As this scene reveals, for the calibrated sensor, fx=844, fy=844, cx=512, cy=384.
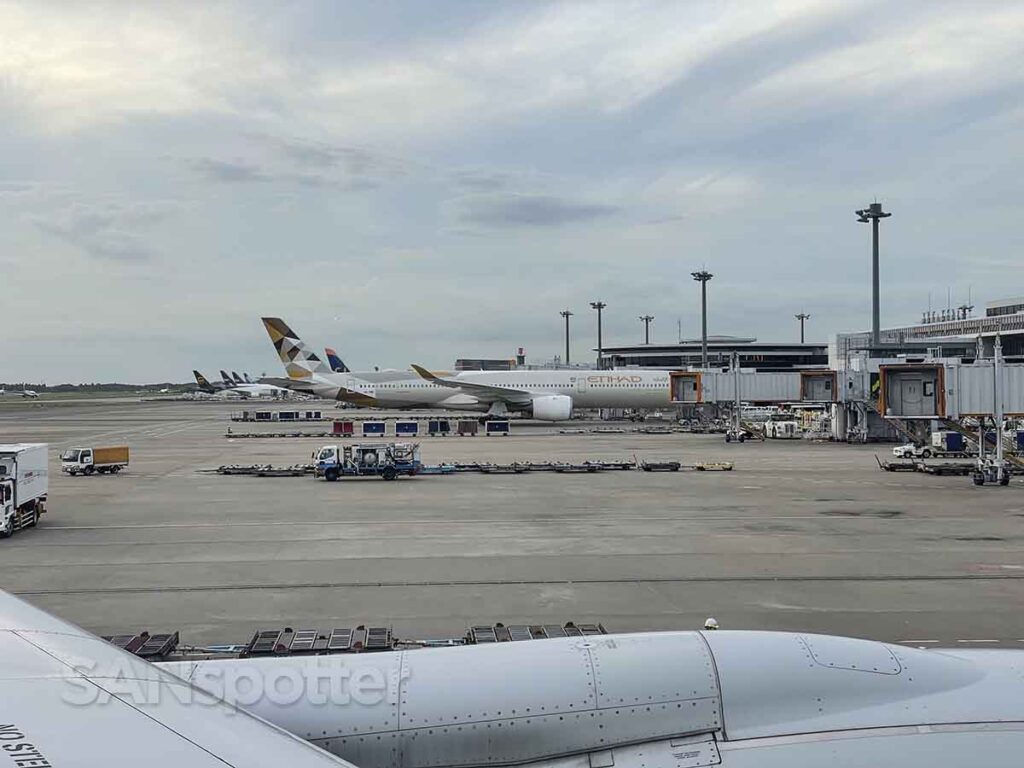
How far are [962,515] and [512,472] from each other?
64.1 ft

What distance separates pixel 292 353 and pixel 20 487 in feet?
195

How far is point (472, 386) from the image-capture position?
77125mm

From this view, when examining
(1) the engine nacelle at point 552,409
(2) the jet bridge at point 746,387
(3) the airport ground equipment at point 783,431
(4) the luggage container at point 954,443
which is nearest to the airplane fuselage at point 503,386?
(1) the engine nacelle at point 552,409

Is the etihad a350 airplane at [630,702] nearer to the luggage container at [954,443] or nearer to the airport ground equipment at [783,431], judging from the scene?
the luggage container at [954,443]

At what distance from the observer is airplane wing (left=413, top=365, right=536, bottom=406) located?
76.8 meters

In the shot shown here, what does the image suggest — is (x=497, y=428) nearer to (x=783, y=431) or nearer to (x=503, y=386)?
(x=503, y=386)

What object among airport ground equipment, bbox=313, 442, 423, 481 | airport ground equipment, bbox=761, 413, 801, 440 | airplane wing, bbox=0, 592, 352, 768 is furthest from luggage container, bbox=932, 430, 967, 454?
airplane wing, bbox=0, 592, 352, 768

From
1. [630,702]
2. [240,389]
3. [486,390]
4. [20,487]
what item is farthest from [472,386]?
[240,389]

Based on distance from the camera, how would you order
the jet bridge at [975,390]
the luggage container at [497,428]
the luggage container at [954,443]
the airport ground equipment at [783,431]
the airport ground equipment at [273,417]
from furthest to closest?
the airport ground equipment at [273,417], the luggage container at [497,428], the airport ground equipment at [783,431], the luggage container at [954,443], the jet bridge at [975,390]

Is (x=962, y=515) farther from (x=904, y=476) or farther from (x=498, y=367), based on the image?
(x=498, y=367)

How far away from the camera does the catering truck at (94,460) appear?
Answer: 41344 mm

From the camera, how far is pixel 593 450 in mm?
53156

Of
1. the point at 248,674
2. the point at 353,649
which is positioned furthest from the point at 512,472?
the point at 248,674

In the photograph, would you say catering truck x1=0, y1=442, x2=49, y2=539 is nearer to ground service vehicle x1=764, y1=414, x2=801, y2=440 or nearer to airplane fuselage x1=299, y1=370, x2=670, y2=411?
ground service vehicle x1=764, y1=414, x2=801, y2=440
